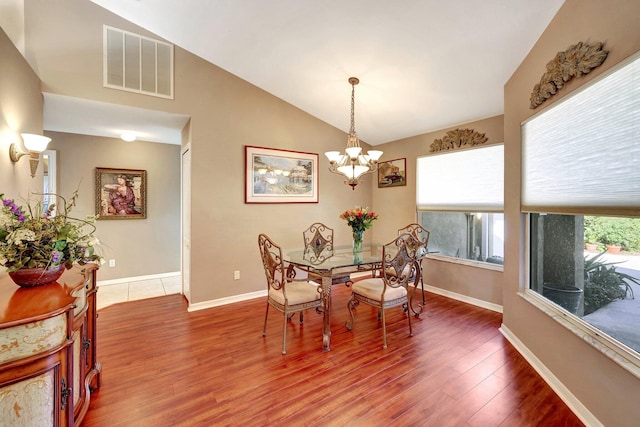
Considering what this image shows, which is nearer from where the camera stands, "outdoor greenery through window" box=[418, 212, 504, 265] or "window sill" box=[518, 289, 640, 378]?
"window sill" box=[518, 289, 640, 378]

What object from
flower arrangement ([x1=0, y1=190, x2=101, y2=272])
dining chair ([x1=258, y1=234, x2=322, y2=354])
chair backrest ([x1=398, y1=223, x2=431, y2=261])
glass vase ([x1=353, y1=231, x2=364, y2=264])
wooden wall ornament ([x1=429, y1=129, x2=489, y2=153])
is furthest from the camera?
wooden wall ornament ([x1=429, y1=129, x2=489, y2=153])

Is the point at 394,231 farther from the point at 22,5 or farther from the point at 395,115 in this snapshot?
the point at 22,5

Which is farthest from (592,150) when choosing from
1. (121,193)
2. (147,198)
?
(121,193)

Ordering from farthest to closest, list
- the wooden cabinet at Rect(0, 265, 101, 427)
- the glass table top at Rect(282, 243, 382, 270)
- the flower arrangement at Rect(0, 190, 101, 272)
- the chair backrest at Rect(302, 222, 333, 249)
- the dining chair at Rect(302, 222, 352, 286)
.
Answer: the chair backrest at Rect(302, 222, 333, 249) → the dining chair at Rect(302, 222, 352, 286) → the glass table top at Rect(282, 243, 382, 270) → the flower arrangement at Rect(0, 190, 101, 272) → the wooden cabinet at Rect(0, 265, 101, 427)

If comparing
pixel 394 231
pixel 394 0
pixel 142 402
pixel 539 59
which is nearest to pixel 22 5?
pixel 394 0

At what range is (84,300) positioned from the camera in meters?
1.74

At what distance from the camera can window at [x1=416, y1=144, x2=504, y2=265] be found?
11.9 feet

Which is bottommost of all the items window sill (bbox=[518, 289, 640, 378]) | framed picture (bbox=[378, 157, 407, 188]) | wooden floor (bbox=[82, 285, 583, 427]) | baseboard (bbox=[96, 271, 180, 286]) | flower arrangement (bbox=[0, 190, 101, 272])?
wooden floor (bbox=[82, 285, 583, 427])

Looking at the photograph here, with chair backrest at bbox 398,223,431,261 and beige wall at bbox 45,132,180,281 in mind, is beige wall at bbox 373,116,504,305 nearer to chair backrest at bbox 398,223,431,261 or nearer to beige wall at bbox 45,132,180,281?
chair backrest at bbox 398,223,431,261

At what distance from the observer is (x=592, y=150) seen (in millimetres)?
1755

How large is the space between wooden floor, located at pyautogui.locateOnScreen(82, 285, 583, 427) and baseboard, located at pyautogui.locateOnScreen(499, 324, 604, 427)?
46 millimetres

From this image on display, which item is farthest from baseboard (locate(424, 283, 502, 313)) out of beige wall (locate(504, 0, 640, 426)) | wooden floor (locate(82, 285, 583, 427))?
beige wall (locate(504, 0, 640, 426))

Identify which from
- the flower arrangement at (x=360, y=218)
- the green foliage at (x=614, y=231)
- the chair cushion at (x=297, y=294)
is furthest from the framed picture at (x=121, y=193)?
the green foliage at (x=614, y=231)

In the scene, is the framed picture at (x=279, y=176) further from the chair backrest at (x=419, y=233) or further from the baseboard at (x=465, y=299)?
the baseboard at (x=465, y=299)
